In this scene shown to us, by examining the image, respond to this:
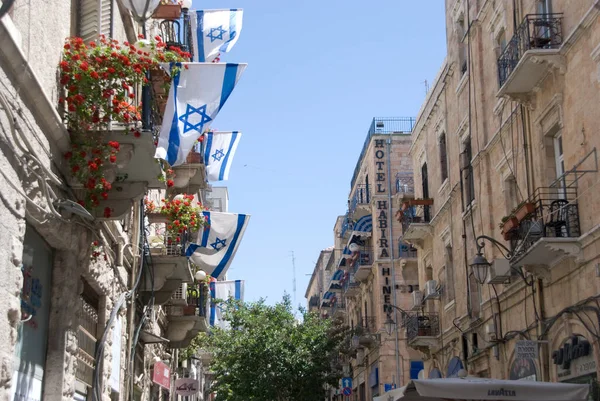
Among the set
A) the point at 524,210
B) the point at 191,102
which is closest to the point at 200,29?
the point at 524,210

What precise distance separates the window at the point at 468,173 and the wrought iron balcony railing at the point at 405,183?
15.2 metres

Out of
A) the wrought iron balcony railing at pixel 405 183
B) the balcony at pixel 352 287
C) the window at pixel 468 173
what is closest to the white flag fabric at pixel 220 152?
the window at pixel 468 173

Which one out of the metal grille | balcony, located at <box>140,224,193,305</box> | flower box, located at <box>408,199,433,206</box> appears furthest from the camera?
flower box, located at <box>408,199,433,206</box>

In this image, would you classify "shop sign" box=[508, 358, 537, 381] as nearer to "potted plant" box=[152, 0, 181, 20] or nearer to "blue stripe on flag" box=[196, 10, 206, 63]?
"blue stripe on flag" box=[196, 10, 206, 63]

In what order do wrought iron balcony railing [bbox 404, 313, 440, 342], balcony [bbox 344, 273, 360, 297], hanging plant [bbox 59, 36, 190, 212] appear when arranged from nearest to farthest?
hanging plant [bbox 59, 36, 190, 212] < wrought iron balcony railing [bbox 404, 313, 440, 342] < balcony [bbox 344, 273, 360, 297]

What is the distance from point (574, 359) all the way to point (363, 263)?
27.2 m

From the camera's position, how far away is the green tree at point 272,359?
35844 millimetres

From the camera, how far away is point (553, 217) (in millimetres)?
16125

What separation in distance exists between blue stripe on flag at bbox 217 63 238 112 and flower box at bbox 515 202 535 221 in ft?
23.2

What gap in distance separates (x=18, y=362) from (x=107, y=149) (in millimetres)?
2599

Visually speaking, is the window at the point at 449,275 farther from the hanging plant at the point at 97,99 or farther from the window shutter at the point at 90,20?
the hanging plant at the point at 97,99

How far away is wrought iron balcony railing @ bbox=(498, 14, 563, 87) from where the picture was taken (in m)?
16.3

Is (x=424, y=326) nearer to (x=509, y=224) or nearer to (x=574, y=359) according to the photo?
(x=509, y=224)

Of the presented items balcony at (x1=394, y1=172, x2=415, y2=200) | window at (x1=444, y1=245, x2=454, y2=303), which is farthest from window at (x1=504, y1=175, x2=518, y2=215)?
balcony at (x1=394, y1=172, x2=415, y2=200)
